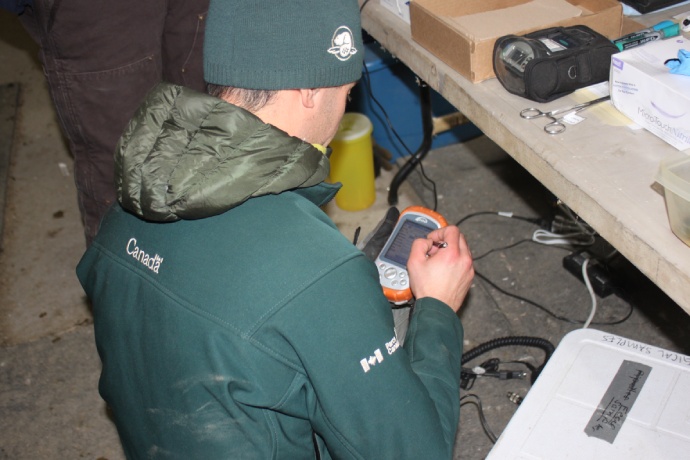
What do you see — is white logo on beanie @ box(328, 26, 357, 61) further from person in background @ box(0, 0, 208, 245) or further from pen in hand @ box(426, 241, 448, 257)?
person in background @ box(0, 0, 208, 245)

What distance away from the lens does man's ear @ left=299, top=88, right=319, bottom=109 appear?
1.13 meters

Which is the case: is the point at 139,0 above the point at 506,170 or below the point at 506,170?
above

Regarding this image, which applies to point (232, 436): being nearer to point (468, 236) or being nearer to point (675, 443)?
point (675, 443)

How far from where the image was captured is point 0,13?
14.5ft

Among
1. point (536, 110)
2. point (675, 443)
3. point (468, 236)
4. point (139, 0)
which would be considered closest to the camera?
point (675, 443)

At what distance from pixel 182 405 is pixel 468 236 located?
5.57 feet

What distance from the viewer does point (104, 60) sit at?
183 centimetres

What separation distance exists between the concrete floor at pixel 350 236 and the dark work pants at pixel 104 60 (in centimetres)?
59

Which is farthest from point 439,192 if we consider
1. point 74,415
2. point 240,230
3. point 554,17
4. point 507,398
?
point 240,230

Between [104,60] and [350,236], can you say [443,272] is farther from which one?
[350,236]

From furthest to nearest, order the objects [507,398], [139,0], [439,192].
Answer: [439,192] → [507,398] → [139,0]

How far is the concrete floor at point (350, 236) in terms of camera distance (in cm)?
210

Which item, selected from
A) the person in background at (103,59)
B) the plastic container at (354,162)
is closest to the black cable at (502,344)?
the plastic container at (354,162)

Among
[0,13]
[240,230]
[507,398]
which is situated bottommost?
[507,398]
